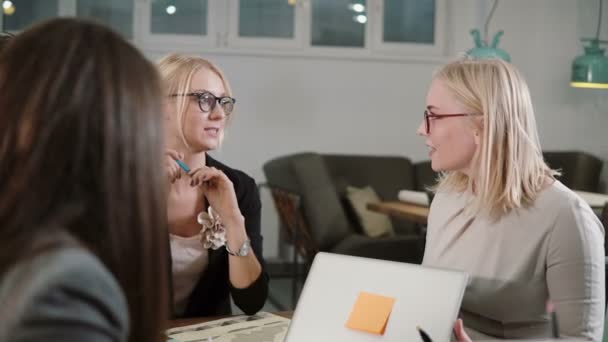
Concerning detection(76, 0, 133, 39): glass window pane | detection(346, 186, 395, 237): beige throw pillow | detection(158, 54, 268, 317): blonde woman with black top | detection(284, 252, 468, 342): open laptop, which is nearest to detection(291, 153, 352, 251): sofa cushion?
detection(346, 186, 395, 237): beige throw pillow

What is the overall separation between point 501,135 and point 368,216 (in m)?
3.64

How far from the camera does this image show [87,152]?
0.78 metres

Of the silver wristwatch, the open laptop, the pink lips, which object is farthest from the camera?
the pink lips

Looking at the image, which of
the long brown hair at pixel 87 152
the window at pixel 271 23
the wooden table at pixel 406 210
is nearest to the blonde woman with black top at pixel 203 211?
the long brown hair at pixel 87 152

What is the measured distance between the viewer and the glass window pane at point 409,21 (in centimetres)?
598

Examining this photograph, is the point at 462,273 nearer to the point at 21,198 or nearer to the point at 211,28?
the point at 21,198

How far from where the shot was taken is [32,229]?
766 millimetres

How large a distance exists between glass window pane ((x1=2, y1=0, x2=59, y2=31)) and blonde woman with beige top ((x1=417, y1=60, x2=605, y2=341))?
4301 millimetres

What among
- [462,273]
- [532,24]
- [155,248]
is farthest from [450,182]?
[532,24]

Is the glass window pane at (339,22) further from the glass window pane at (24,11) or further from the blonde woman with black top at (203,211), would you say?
the blonde woman with black top at (203,211)

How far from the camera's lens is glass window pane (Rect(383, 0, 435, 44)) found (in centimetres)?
598

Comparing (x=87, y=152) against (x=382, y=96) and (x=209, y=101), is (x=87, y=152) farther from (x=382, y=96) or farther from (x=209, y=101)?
(x=382, y=96)

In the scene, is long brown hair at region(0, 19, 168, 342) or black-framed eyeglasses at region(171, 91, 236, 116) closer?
long brown hair at region(0, 19, 168, 342)

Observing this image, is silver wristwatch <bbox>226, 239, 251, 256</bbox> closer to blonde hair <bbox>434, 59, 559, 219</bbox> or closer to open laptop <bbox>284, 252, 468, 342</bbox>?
open laptop <bbox>284, 252, 468, 342</bbox>
